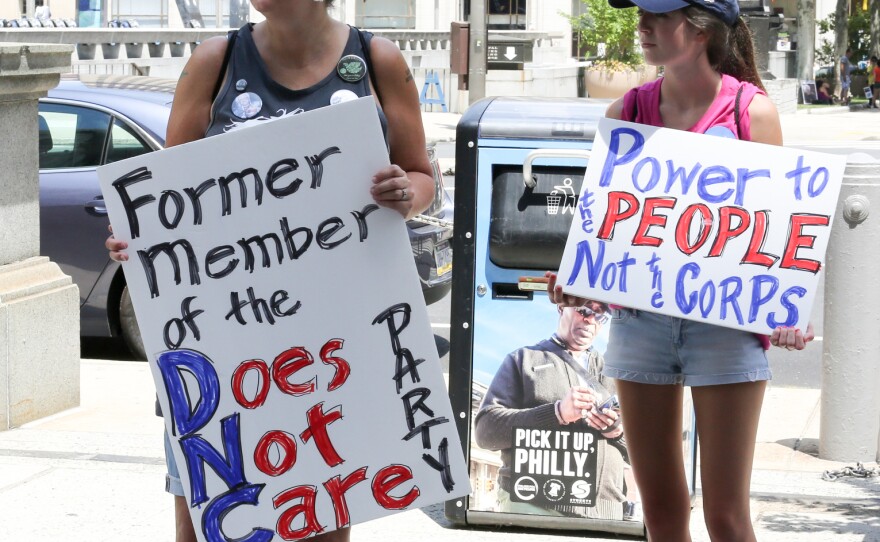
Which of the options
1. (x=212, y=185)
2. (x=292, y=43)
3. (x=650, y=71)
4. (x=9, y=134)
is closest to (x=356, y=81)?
(x=292, y=43)

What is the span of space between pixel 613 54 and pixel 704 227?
80.7 ft

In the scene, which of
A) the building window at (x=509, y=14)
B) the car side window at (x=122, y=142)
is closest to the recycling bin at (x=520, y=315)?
the car side window at (x=122, y=142)

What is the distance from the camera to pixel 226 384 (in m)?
2.86

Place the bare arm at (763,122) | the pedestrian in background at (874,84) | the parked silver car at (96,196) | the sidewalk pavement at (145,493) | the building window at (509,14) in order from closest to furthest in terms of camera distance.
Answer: the bare arm at (763,122) → the sidewalk pavement at (145,493) → the parked silver car at (96,196) → the pedestrian in background at (874,84) → the building window at (509,14)

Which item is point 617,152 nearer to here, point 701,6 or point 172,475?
point 701,6

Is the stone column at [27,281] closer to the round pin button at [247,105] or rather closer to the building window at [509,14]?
the round pin button at [247,105]

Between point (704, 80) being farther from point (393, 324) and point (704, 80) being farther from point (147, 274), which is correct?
point (147, 274)

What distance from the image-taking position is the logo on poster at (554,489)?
4.22 meters

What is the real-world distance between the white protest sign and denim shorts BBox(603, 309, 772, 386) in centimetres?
5

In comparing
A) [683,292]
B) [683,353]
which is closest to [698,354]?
[683,353]

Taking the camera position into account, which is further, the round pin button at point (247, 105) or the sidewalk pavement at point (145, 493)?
the sidewalk pavement at point (145, 493)

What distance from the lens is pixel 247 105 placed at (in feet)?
9.40

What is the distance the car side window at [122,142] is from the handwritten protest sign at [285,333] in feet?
15.7

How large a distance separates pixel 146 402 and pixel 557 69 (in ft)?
81.1
